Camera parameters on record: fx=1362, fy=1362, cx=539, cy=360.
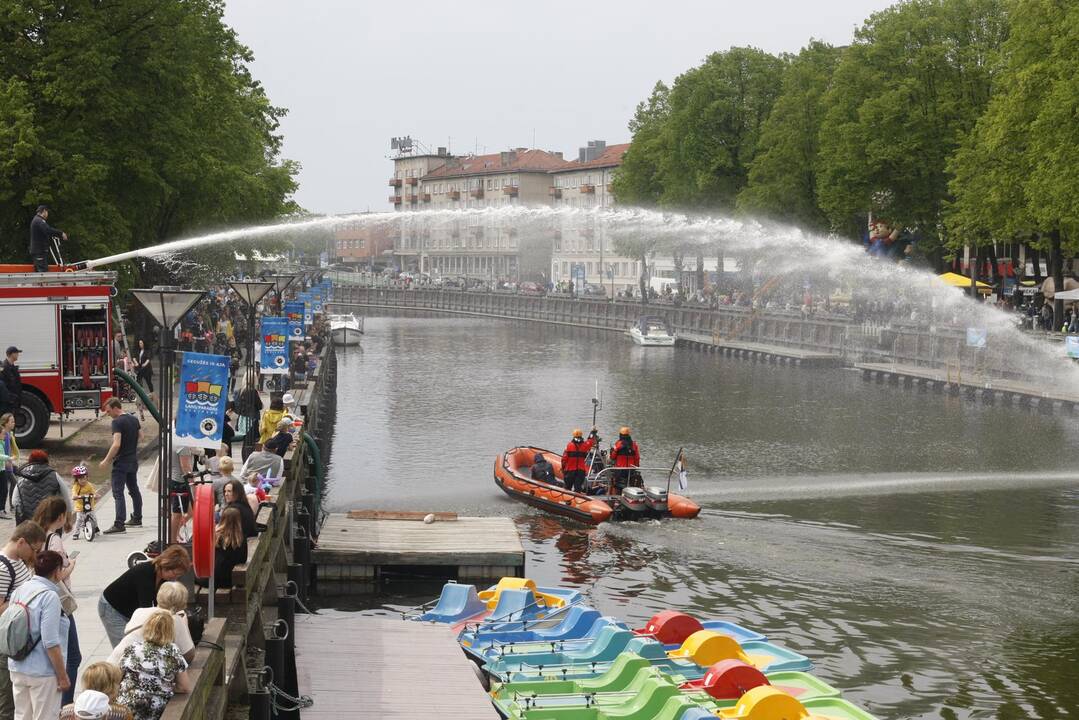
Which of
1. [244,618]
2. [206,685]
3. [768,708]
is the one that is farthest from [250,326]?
[206,685]

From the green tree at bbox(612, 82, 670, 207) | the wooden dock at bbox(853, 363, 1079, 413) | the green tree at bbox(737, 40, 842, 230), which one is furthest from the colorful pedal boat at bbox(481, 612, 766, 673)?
the green tree at bbox(612, 82, 670, 207)

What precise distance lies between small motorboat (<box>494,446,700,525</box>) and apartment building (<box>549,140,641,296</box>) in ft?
393

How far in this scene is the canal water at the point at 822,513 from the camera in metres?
25.7

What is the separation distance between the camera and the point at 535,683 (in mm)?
21375

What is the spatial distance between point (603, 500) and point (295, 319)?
2709cm

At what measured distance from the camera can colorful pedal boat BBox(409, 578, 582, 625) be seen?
25250 millimetres

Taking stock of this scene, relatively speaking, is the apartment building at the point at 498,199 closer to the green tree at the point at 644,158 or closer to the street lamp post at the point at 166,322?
the green tree at the point at 644,158

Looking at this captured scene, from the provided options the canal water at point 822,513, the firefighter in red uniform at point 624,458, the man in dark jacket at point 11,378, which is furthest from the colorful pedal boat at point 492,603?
the man in dark jacket at point 11,378

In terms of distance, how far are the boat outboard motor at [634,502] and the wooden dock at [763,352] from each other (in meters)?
51.7

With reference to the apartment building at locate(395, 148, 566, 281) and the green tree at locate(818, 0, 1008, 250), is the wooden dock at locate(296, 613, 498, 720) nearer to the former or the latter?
the green tree at locate(818, 0, 1008, 250)

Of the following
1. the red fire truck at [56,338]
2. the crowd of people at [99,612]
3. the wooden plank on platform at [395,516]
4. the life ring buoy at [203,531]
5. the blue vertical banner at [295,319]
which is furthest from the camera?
the blue vertical banner at [295,319]

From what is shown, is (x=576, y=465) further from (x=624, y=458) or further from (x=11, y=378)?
(x=11, y=378)

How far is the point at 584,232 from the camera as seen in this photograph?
527 ft

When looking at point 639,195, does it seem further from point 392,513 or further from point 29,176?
point 392,513
